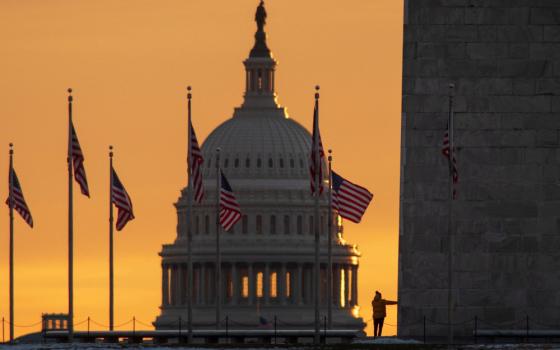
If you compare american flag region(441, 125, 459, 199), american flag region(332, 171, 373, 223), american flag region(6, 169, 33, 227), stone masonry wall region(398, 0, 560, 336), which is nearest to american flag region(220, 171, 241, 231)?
american flag region(332, 171, 373, 223)

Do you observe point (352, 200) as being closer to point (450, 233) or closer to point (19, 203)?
point (19, 203)

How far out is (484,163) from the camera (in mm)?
168625

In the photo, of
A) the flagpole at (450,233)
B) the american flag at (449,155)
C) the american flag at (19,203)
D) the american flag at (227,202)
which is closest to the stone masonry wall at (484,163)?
the flagpole at (450,233)

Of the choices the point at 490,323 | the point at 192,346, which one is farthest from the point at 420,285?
the point at 192,346

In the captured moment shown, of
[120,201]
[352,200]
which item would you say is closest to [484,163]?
[352,200]

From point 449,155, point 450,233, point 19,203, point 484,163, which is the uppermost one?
point 449,155

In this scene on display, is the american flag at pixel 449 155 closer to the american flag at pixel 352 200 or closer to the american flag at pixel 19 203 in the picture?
the american flag at pixel 352 200

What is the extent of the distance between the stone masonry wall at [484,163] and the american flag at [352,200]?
1605 cm

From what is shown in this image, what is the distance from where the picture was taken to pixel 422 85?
16800 cm

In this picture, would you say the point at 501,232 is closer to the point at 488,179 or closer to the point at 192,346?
the point at 488,179

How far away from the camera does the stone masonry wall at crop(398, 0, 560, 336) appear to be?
167875 millimetres

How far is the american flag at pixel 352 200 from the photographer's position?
184625 mm

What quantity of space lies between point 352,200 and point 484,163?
17.7 metres

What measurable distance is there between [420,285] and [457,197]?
12.9ft
